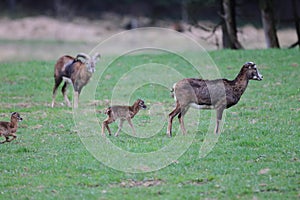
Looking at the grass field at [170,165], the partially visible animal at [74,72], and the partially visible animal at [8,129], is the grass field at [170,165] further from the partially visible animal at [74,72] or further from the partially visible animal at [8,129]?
the partially visible animal at [74,72]

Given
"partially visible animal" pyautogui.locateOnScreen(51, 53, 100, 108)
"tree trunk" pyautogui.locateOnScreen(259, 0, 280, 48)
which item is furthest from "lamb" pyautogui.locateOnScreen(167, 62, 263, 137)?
"tree trunk" pyautogui.locateOnScreen(259, 0, 280, 48)

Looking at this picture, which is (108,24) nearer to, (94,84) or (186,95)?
(94,84)

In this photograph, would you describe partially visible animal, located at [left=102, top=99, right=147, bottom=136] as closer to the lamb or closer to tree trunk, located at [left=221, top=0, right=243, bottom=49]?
the lamb

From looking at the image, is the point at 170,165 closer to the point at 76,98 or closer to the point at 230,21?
the point at 76,98

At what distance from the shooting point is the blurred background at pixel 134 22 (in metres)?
28.0

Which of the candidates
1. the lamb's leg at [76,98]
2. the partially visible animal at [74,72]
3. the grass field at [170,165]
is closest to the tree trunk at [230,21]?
the grass field at [170,165]

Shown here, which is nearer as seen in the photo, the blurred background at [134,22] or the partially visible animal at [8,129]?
the partially visible animal at [8,129]

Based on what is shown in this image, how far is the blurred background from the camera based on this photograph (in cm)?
2802

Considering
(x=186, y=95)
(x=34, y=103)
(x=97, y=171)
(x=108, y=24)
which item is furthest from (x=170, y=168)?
(x=108, y=24)

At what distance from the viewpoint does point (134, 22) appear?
53844 mm

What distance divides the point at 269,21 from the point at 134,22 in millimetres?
27935

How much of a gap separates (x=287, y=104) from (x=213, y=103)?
380 centimetres

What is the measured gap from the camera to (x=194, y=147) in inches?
502

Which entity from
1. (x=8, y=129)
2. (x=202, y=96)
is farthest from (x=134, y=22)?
(x=8, y=129)
